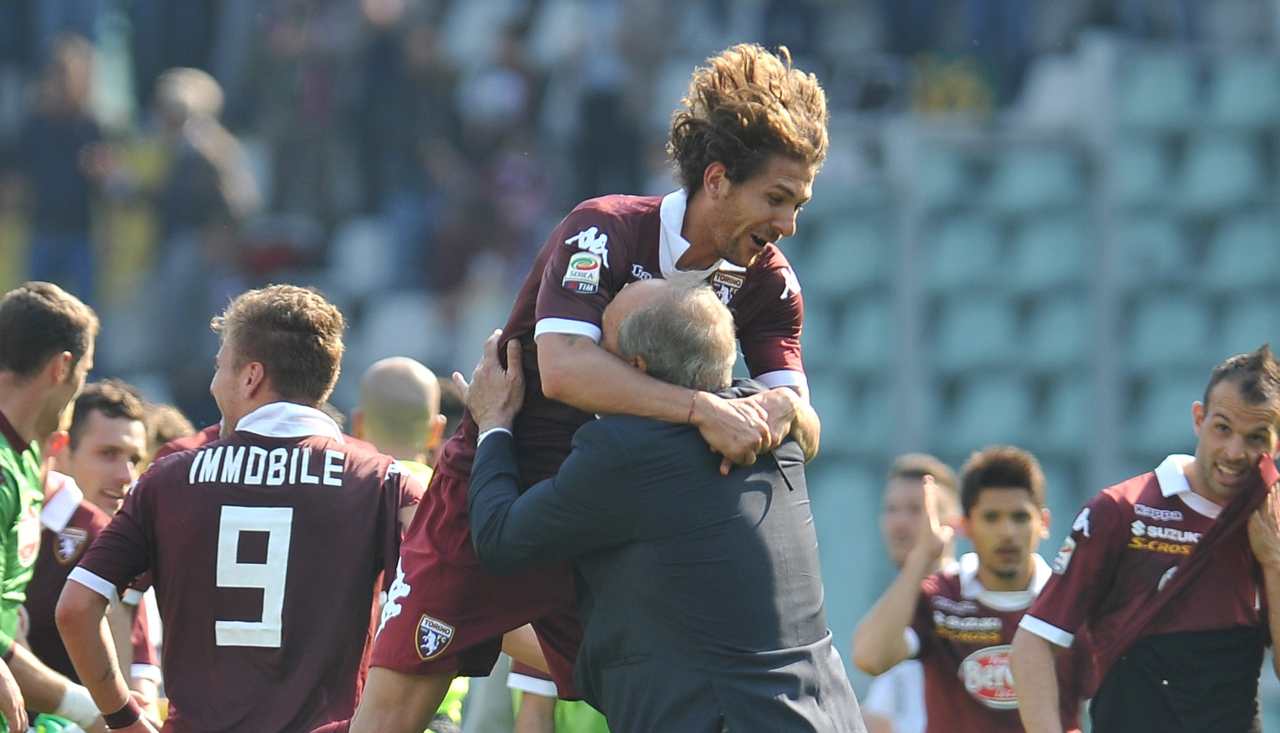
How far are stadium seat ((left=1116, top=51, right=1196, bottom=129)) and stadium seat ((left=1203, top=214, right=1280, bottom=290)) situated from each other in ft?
2.84

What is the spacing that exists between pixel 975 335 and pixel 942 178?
1.15 metres

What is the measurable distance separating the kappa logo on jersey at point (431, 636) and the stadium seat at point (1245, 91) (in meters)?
11.0

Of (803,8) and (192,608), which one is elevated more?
(803,8)

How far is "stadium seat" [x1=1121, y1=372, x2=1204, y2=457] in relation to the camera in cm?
1393

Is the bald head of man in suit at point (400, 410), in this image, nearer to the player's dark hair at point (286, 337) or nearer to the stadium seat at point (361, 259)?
the player's dark hair at point (286, 337)

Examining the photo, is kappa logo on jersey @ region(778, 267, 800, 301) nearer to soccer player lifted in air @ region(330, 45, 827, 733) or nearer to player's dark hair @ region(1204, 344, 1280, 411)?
soccer player lifted in air @ region(330, 45, 827, 733)

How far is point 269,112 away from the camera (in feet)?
52.9

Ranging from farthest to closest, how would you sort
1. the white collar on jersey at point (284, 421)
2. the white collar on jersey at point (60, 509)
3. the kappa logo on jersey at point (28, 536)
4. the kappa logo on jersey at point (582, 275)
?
the white collar on jersey at point (60, 509) < the kappa logo on jersey at point (28, 536) < the white collar on jersey at point (284, 421) < the kappa logo on jersey at point (582, 275)

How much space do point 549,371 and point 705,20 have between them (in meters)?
11.4

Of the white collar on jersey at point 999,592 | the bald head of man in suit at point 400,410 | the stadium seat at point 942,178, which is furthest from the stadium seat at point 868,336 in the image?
the bald head of man in suit at point 400,410

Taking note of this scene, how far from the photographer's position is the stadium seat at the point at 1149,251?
47.9 ft

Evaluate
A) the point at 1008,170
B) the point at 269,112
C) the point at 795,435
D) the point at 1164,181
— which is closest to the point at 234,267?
the point at 269,112

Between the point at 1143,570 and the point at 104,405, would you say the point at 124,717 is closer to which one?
the point at 104,405

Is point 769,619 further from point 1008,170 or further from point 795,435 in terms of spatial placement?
point 1008,170
